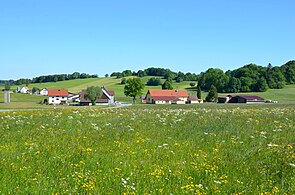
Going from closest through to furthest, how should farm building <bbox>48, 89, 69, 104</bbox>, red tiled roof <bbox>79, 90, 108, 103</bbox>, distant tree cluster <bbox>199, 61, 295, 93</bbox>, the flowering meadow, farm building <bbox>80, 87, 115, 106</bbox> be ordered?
the flowering meadow
farm building <bbox>80, 87, 115, 106</bbox>
red tiled roof <bbox>79, 90, 108, 103</bbox>
farm building <bbox>48, 89, 69, 104</bbox>
distant tree cluster <bbox>199, 61, 295, 93</bbox>

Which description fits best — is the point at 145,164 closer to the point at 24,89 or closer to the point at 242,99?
the point at 242,99

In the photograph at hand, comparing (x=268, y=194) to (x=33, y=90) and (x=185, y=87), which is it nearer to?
(x=185, y=87)

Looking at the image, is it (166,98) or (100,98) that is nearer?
(100,98)

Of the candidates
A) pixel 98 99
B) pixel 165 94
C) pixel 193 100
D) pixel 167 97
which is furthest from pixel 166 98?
pixel 98 99

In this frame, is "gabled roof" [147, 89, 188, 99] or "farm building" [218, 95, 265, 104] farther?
"gabled roof" [147, 89, 188, 99]

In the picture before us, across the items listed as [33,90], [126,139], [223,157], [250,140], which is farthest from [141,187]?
[33,90]

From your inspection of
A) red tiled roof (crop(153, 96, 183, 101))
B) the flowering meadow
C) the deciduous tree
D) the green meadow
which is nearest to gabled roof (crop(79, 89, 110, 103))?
the deciduous tree

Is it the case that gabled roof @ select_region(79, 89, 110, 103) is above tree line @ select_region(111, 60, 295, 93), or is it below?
below

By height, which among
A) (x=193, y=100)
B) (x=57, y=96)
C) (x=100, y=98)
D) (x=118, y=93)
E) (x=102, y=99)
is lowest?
(x=193, y=100)

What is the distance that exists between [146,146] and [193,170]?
3292 mm

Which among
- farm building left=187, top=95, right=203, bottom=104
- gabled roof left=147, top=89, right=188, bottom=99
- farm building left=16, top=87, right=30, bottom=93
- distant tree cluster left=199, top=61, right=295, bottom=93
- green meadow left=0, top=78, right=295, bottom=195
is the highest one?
distant tree cluster left=199, top=61, right=295, bottom=93

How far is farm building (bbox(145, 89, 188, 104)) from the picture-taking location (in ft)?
407

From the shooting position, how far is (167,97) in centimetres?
12606

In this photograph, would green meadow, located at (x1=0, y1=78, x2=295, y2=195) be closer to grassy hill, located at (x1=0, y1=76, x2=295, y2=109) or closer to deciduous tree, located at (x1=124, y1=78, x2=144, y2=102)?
grassy hill, located at (x1=0, y1=76, x2=295, y2=109)
